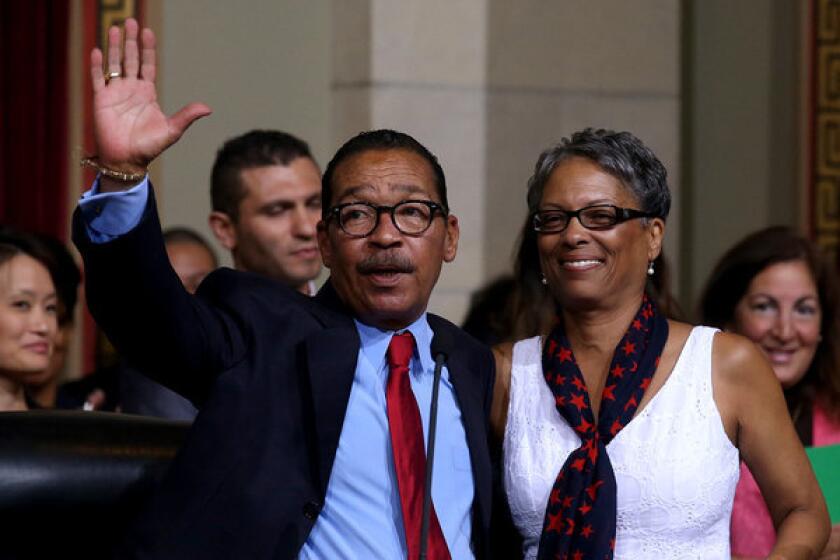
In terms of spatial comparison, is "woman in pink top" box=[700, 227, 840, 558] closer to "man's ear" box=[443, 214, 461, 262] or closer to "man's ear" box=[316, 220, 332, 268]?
"man's ear" box=[443, 214, 461, 262]

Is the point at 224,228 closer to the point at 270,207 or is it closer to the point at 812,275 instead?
the point at 270,207

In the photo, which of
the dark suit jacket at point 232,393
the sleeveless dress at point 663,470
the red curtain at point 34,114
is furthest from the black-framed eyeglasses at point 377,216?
the red curtain at point 34,114

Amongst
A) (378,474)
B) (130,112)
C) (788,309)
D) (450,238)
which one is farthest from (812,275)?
(130,112)

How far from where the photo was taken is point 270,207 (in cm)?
405

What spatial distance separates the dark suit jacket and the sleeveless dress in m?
0.45

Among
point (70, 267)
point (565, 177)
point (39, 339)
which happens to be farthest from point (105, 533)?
point (70, 267)

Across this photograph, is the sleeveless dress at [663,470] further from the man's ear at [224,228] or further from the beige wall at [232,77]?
the beige wall at [232,77]

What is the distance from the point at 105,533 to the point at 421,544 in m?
0.69

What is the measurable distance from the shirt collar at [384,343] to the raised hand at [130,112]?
0.46m

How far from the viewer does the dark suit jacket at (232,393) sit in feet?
7.86

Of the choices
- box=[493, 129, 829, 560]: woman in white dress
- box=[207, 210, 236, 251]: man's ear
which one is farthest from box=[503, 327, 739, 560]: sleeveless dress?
box=[207, 210, 236, 251]: man's ear

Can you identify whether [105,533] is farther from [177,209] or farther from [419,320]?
[177,209]

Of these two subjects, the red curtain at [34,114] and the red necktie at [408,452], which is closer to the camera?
the red necktie at [408,452]

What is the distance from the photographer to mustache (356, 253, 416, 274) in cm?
260
